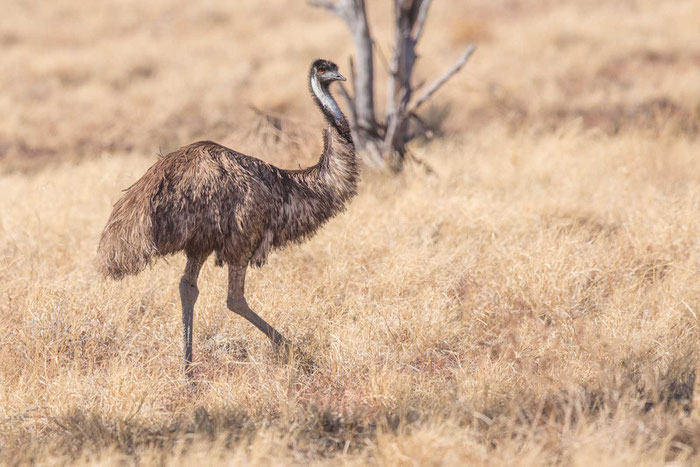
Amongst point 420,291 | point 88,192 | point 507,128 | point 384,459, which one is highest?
point 507,128

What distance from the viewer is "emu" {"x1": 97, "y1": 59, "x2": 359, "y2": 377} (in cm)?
401

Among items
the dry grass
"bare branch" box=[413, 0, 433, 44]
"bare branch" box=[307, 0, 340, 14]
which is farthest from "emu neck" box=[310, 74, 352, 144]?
"bare branch" box=[307, 0, 340, 14]

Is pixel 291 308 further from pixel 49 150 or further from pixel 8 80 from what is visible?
pixel 8 80

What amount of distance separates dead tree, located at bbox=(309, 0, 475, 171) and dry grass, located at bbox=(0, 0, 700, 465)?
55 centimetres

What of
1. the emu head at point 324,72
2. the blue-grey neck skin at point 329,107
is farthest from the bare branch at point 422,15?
the blue-grey neck skin at point 329,107

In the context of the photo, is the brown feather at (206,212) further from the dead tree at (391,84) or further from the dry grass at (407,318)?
the dead tree at (391,84)

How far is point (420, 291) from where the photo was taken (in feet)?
17.4

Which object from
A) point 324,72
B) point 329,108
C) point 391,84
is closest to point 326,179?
point 329,108

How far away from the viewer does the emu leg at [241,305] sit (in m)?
4.30

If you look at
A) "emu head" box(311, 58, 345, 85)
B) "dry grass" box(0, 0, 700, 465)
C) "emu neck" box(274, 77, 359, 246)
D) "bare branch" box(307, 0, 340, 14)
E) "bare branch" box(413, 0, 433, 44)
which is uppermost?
"bare branch" box(307, 0, 340, 14)

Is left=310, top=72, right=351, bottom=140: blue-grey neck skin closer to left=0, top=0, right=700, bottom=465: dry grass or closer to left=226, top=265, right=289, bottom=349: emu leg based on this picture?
left=226, top=265, right=289, bottom=349: emu leg

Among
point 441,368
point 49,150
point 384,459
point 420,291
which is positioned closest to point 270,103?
point 49,150

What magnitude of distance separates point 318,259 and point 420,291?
36.0 inches

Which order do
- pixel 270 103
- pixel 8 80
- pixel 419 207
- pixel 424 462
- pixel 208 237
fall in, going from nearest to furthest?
pixel 424 462 → pixel 208 237 → pixel 419 207 → pixel 270 103 → pixel 8 80
